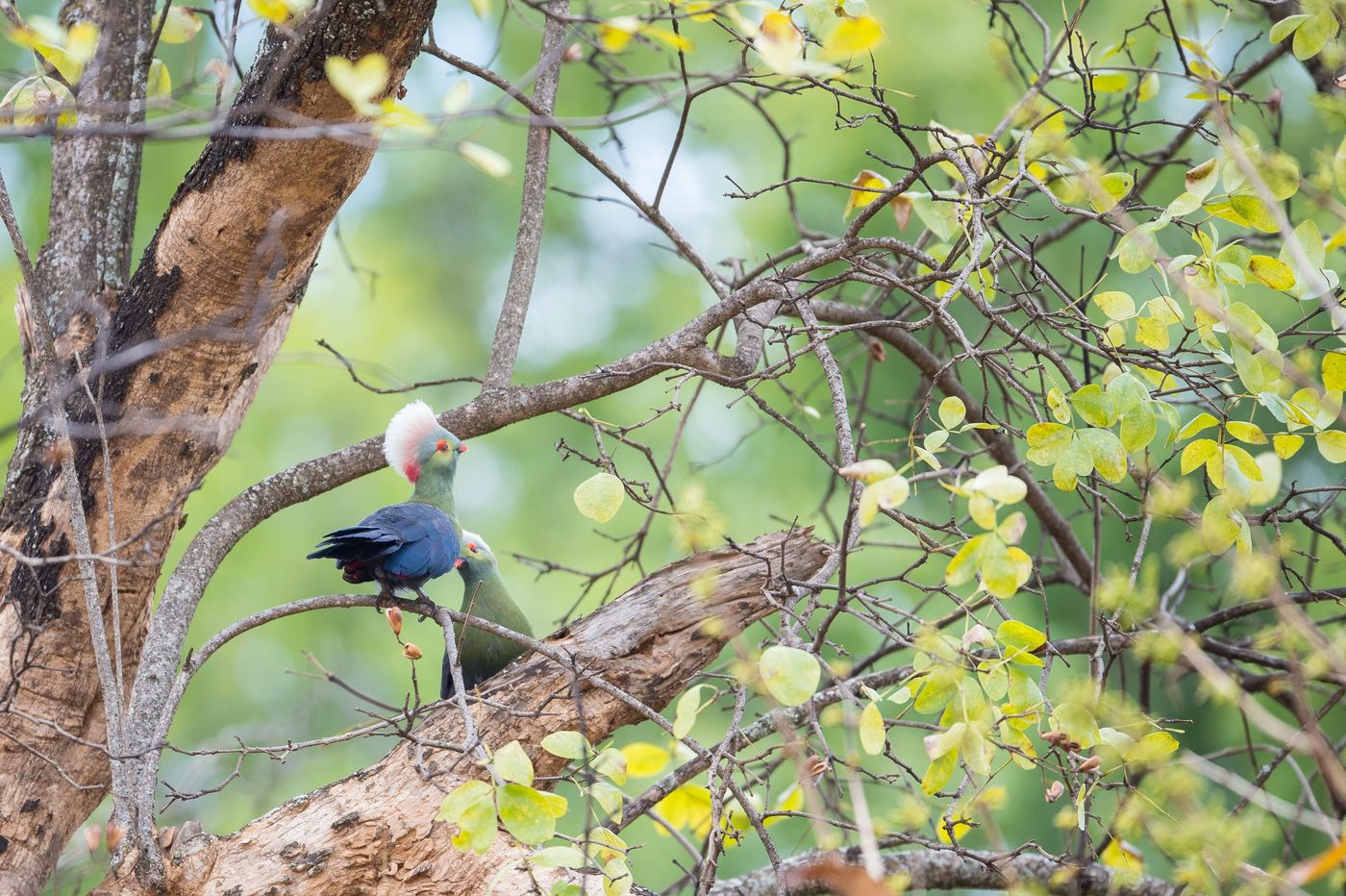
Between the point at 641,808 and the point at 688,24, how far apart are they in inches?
162

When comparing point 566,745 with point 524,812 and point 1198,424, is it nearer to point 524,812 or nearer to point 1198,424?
point 524,812

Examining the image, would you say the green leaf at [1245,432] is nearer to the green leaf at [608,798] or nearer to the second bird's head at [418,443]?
the green leaf at [608,798]

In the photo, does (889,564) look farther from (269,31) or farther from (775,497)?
(269,31)

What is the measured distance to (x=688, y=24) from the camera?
5.06 meters

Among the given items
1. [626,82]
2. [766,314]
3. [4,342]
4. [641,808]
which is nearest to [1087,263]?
[766,314]

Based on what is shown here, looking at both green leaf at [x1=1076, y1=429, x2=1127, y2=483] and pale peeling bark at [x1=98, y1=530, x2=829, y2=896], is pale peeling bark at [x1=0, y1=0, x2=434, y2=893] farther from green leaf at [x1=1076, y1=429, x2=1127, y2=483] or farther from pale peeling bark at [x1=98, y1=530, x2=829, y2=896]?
green leaf at [x1=1076, y1=429, x2=1127, y2=483]

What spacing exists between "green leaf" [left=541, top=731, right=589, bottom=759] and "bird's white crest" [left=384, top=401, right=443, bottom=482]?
88 cm

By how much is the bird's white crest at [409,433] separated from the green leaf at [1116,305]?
4.02 ft

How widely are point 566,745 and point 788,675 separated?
370mm

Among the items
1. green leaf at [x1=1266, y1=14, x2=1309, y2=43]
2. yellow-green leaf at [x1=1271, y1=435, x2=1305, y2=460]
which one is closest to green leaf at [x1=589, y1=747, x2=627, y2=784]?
yellow-green leaf at [x1=1271, y1=435, x2=1305, y2=460]

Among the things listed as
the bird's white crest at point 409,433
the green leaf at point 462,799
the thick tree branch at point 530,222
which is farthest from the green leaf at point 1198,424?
the bird's white crest at point 409,433

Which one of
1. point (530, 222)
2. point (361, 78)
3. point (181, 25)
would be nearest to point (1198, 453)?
point (361, 78)

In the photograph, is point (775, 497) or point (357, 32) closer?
point (357, 32)

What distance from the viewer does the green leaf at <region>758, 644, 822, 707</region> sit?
3.76 feet
